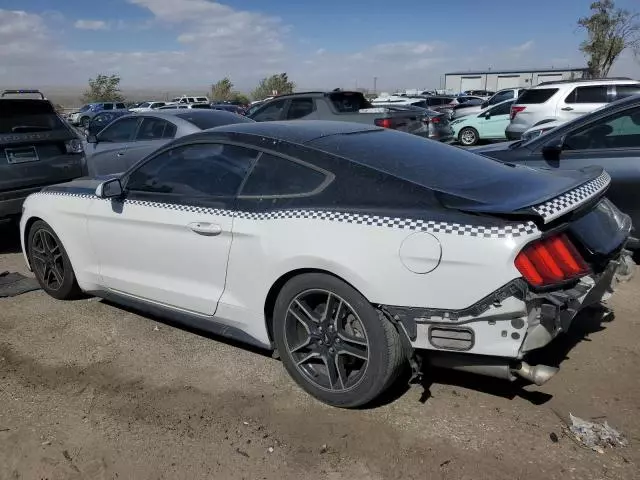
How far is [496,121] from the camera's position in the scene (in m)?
17.1

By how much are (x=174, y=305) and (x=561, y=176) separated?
2.55 meters

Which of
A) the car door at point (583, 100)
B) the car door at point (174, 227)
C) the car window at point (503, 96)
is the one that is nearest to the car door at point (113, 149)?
the car door at point (174, 227)

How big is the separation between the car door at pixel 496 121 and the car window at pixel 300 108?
28.1ft

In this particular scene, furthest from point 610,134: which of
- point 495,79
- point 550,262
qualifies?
point 495,79

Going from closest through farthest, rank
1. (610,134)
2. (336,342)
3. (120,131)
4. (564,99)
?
1. (336,342)
2. (610,134)
3. (120,131)
4. (564,99)

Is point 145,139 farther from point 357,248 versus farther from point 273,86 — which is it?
point 273,86

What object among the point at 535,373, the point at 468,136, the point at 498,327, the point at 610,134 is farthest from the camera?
the point at 468,136

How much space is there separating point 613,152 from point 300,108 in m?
6.60

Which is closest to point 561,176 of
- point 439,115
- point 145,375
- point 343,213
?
point 343,213

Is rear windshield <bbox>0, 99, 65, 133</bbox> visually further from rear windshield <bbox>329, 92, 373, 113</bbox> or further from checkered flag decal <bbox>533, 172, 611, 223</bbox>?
checkered flag decal <bbox>533, 172, 611, 223</bbox>

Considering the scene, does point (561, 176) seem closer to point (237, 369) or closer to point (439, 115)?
point (237, 369)

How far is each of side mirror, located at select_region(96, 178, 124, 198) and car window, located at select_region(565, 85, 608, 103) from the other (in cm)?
1186

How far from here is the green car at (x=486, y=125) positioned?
17156 mm

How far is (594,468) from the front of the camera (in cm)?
254
